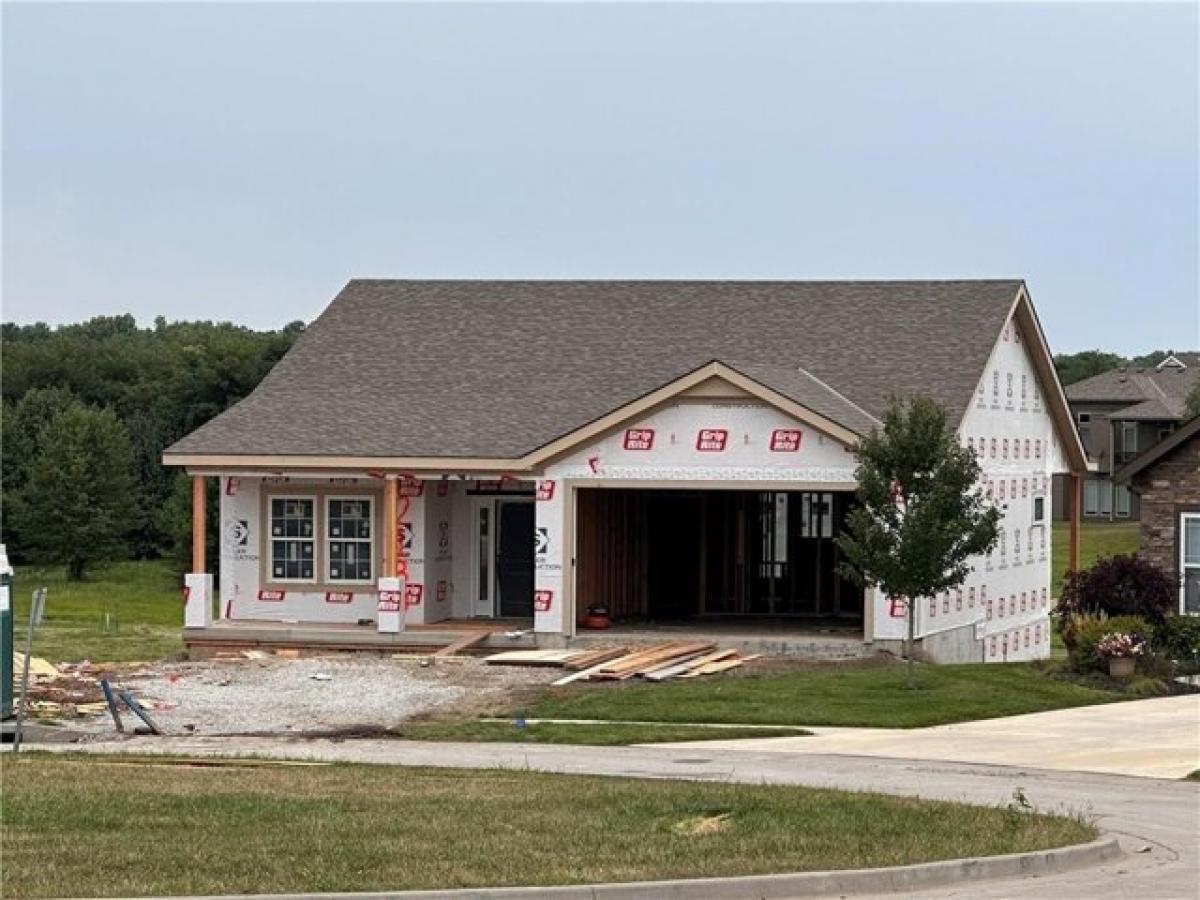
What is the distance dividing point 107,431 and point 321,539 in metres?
44.5

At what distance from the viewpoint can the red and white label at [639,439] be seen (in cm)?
3684

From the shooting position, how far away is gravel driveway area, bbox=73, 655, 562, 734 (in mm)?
28422

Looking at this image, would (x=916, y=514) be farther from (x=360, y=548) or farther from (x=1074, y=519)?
(x=1074, y=519)

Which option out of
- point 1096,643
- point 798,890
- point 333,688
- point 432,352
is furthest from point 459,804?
point 432,352

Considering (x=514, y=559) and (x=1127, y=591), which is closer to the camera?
(x=1127, y=591)

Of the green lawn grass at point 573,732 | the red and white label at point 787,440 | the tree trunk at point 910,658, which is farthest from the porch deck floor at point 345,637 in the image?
the green lawn grass at point 573,732

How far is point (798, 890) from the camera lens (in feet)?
47.5

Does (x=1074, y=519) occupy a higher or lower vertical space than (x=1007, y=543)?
higher

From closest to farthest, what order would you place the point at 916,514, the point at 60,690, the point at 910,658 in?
the point at 60,690 < the point at 916,514 < the point at 910,658

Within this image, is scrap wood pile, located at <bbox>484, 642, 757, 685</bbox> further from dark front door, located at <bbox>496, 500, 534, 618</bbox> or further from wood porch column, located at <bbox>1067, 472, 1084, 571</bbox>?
wood porch column, located at <bbox>1067, 472, 1084, 571</bbox>

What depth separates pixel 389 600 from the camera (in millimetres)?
37156

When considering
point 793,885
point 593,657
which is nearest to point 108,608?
point 593,657

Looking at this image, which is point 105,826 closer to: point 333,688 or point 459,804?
point 459,804

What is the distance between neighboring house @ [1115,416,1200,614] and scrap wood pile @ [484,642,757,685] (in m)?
7.19
